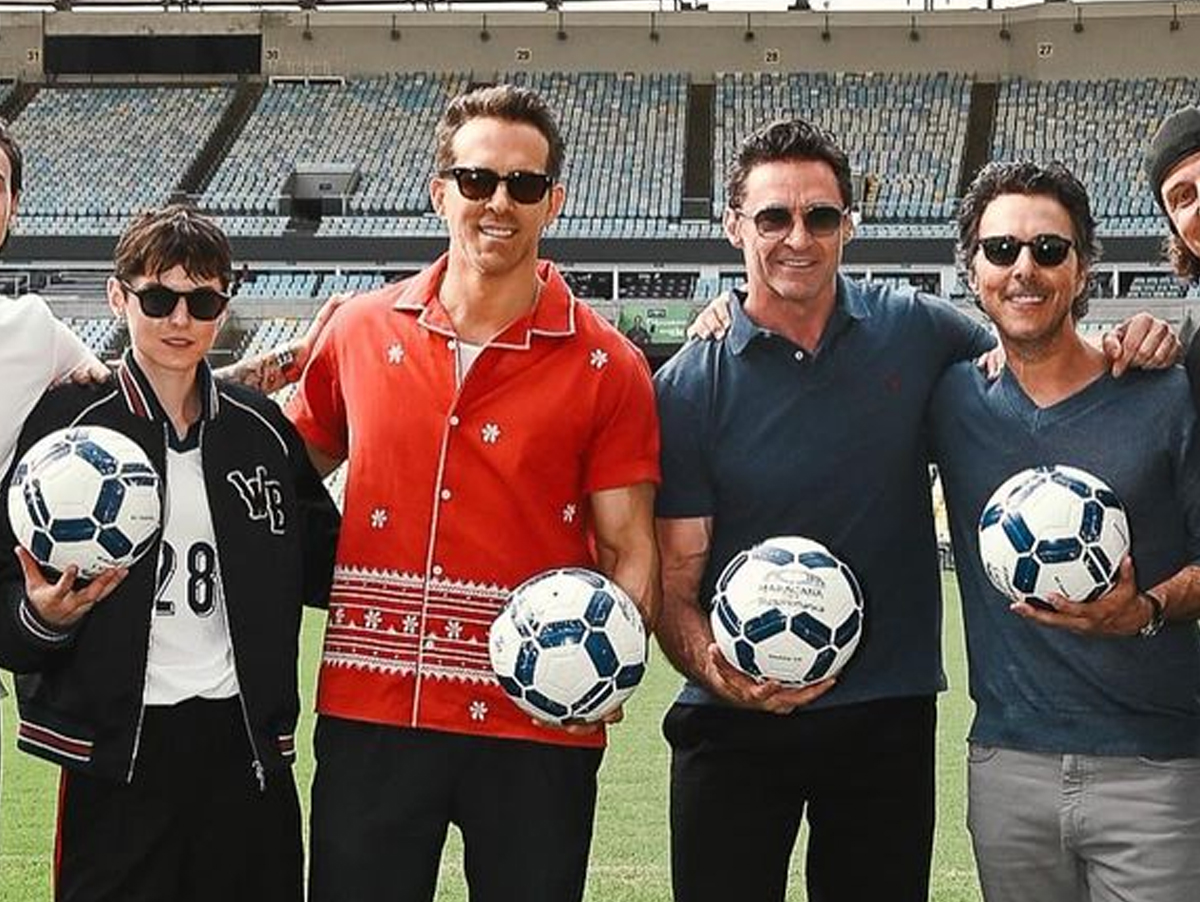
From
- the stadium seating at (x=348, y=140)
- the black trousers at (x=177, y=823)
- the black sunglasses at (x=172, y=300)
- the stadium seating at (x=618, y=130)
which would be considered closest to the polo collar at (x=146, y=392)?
the black sunglasses at (x=172, y=300)

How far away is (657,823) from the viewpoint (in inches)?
336

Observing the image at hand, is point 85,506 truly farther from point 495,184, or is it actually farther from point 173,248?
point 495,184

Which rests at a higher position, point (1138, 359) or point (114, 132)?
point (114, 132)

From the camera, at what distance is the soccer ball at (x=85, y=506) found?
13.5 feet

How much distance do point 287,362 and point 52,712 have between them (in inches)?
46.8

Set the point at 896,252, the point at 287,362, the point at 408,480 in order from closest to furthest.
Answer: the point at 408,480 → the point at 287,362 → the point at 896,252

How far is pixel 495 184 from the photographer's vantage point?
Result: 4.44 m

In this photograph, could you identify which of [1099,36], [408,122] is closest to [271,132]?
[408,122]

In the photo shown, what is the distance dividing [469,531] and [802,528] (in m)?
0.85

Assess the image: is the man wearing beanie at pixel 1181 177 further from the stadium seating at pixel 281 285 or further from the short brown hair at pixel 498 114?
the stadium seating at pixel 281 285

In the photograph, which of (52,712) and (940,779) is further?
(940,779)

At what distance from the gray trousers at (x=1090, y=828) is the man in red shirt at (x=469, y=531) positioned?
97 centimetres

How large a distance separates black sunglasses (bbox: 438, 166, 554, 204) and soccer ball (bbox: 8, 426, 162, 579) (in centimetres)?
101

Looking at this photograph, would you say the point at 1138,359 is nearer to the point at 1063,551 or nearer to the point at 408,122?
the point at 1063,551
